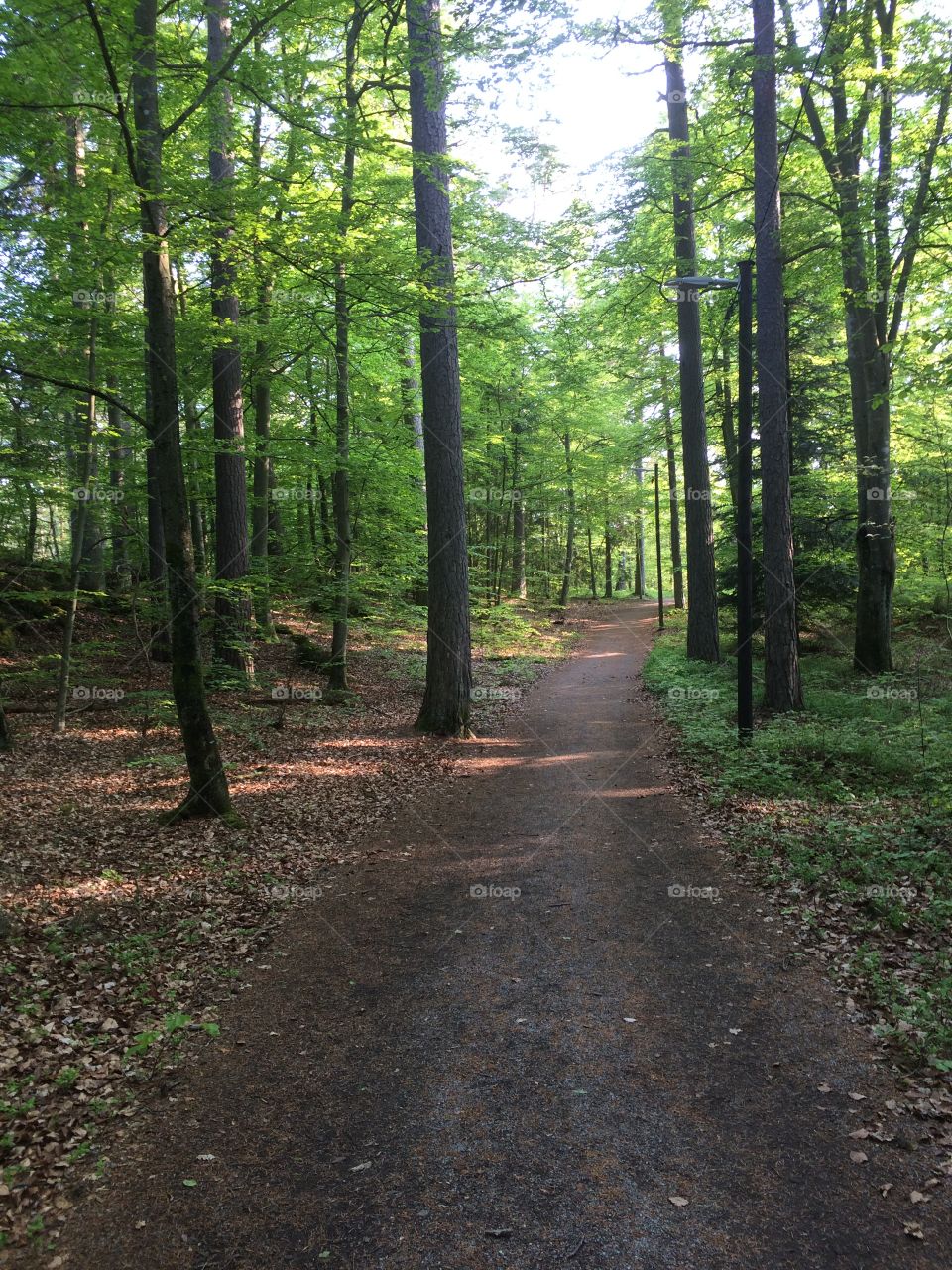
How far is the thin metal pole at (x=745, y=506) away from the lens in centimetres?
1002

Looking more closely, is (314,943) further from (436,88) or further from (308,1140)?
(436,88)

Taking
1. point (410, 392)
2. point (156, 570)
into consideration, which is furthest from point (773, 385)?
point (156, 570)

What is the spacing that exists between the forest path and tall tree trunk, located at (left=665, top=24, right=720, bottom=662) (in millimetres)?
11654

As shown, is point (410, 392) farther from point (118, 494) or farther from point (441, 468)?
point (118, 494)

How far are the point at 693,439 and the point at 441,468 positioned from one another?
26.6 ft

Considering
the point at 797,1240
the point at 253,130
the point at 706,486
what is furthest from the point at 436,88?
the point at 797,1240

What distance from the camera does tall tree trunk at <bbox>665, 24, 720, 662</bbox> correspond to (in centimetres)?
1605

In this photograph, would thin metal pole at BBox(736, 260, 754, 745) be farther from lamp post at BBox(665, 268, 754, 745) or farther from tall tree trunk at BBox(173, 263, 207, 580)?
tall tree trunk at BBox(173, 263, 207, 580)

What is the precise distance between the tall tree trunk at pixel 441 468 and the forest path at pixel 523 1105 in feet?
17.7

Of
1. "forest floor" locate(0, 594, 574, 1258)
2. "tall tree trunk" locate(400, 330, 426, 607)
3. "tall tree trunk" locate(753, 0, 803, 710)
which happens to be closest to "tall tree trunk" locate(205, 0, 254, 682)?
"forest floor" locate(0, 594, 574, 1258)

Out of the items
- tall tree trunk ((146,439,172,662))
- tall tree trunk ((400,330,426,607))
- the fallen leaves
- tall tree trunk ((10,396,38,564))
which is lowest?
the fallen leaves

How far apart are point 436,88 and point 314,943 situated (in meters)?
10.7

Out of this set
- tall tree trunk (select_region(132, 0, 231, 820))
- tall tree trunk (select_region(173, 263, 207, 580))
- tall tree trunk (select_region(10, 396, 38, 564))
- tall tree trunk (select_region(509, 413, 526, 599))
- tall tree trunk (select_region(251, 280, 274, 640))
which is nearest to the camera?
tall tree trunk (select_region(132, 0, 231, 820))

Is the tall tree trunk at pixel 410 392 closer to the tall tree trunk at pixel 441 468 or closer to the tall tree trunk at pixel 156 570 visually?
the tall tree trunk at pixel 441 468
